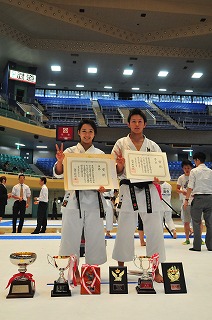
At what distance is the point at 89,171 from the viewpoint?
2775 mm

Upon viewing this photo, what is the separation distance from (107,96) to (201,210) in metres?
21.2

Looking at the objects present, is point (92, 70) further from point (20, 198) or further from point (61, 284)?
point (61, 284)

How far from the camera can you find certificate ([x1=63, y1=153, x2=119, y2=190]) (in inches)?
105

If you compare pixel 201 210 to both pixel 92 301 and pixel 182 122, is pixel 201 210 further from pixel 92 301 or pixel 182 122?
pixel 182 122

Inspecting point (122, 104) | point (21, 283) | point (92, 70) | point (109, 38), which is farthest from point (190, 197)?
point (122, 104)

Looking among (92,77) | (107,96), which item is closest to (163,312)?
(92,77)

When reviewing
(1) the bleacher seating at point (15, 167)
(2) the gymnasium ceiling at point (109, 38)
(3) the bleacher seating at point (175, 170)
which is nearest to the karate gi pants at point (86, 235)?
(1) the bleacher seating at point (15, 167)

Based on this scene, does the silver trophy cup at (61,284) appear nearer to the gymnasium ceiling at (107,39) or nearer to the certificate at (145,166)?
the certificate at (145,166)

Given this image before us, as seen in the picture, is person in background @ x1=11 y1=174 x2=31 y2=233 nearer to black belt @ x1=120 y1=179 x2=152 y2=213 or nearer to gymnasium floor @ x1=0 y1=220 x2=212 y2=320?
gymnasium floor @ x1=0 y1=220 x2=212 y2=320

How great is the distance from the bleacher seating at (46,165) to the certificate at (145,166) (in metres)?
15.5

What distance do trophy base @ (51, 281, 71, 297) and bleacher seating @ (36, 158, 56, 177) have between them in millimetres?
15902

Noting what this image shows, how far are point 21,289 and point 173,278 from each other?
1.22 meters

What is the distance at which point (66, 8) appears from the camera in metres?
14.1

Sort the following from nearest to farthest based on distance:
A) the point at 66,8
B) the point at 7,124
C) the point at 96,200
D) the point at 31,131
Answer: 1. the point at 96,200
2. the point at 66,8
3. the point at 7,124
4. the point at 31,131
